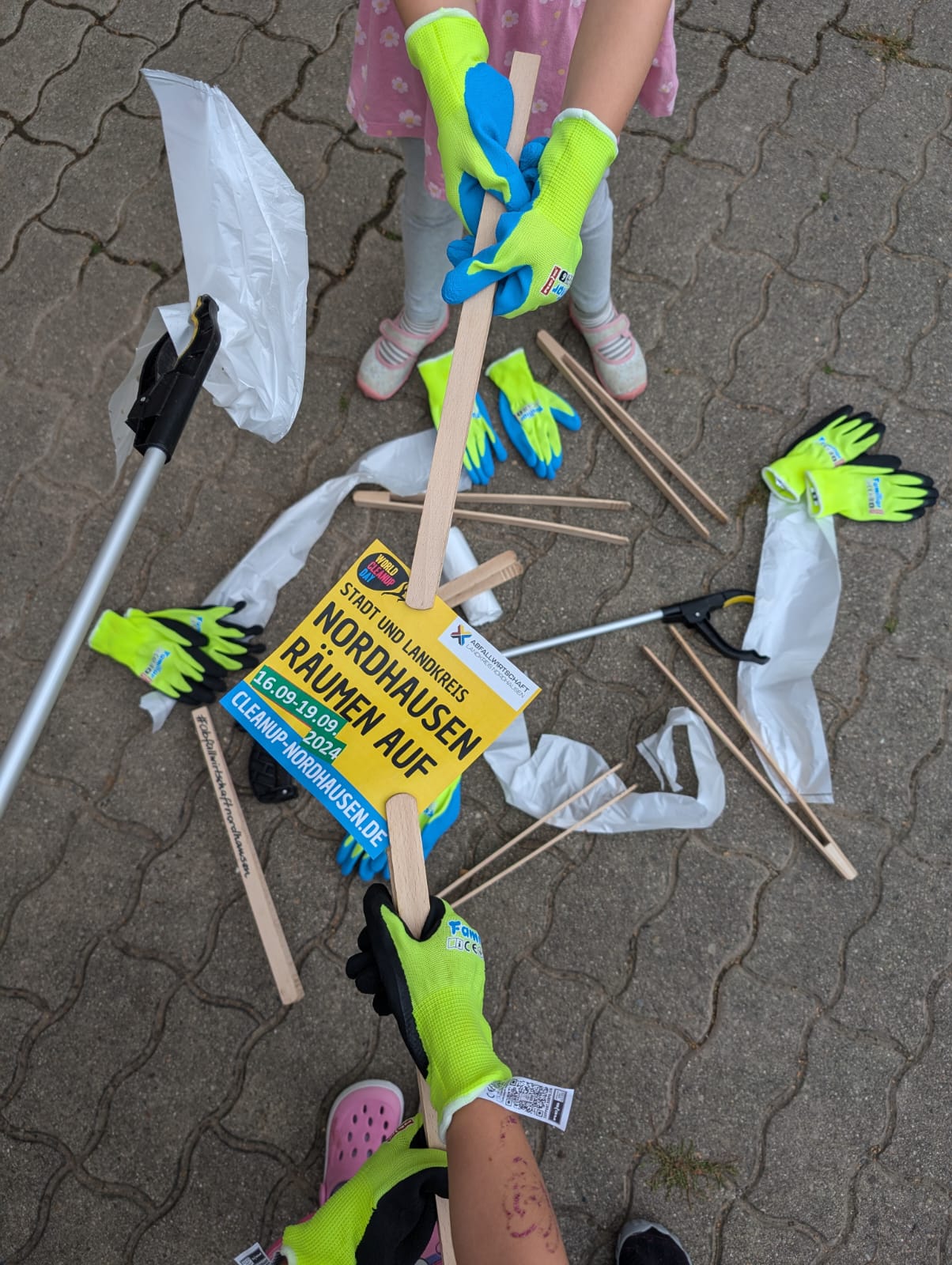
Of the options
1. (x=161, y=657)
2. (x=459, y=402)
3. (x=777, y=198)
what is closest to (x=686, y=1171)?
(x=161, y=657)

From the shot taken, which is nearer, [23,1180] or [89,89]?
[23,1180]

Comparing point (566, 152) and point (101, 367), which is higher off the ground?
point (566, 152)

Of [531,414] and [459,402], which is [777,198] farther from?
[459,402]

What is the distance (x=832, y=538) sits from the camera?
233cm

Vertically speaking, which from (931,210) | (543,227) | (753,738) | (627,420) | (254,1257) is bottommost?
(254,1257)

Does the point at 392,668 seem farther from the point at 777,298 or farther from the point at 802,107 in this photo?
the point at 802,107

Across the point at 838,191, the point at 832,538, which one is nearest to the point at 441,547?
the point at 832,538

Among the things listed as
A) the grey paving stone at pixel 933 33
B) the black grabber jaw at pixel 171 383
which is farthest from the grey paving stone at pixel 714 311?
the black grabber jaw at pixel 171 383

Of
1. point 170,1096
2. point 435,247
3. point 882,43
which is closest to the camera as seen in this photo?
point 435,247

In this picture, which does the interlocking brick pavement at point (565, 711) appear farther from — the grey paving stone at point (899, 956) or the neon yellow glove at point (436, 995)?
the neon yellow glove at point (436, 995)

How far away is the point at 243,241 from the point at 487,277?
46cm

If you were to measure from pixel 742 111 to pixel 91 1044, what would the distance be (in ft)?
Answer: 10.4

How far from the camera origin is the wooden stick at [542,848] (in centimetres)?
214

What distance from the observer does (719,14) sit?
252 centimetres
